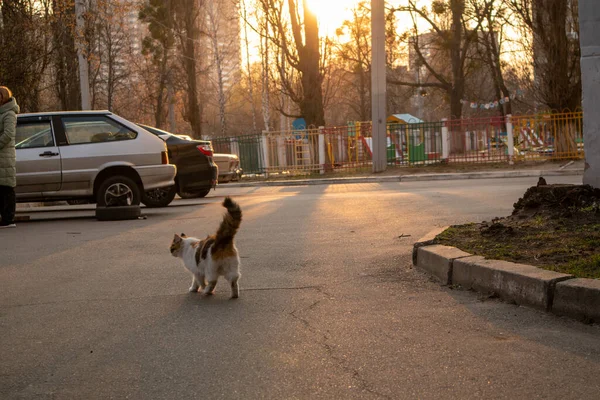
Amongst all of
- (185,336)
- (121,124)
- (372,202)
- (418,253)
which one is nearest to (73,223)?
(121,124)

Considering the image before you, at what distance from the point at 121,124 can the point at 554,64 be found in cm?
1880

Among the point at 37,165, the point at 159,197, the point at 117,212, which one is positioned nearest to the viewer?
the point at 117,212

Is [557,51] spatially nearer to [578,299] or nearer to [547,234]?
[547,234]

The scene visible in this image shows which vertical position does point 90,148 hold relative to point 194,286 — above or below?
above

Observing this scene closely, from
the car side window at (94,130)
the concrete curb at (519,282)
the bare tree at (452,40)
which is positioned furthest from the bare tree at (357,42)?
the concrete curb at (519,282)

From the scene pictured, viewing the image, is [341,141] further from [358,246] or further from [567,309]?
[567,309]

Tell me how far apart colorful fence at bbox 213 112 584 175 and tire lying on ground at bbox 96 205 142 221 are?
16981 millimetres

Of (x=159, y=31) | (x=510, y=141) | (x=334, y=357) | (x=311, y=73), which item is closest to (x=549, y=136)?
(x=510, y=141)

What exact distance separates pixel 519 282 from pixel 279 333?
6.19 feet

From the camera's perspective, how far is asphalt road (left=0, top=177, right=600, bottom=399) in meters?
3.99

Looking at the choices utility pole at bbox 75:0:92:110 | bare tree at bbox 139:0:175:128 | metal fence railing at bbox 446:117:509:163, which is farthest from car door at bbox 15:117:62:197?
bare tree at bbox 139:0:175:128

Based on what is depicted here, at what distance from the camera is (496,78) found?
46281mm

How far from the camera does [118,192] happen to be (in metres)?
13.6

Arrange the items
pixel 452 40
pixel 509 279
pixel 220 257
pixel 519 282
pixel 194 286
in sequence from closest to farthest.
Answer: pixel 519 282 < pixel 509 279 < pixel 220 257 < pixel 194 286 < pixel 452 40
